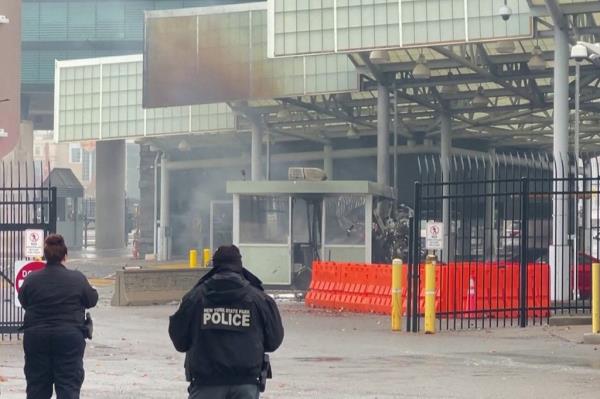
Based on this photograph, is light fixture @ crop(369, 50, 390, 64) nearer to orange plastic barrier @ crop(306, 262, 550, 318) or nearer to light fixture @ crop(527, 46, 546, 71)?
light fixture @ crop(527, 46, 546, 71)

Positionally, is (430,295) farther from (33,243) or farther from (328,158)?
(328,158)

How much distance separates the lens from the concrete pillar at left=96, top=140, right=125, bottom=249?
212ft

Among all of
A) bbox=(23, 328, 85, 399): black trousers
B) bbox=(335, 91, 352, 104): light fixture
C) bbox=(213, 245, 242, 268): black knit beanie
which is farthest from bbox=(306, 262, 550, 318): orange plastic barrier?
bbox=(335, 91, 352, 104): light fixture

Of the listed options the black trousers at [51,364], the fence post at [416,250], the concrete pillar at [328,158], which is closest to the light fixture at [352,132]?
the concrete pillar at [328,158]

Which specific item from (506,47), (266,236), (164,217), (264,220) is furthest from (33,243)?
(164,217)

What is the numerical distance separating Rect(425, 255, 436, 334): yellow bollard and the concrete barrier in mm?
8886

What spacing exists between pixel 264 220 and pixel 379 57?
664 centimetres

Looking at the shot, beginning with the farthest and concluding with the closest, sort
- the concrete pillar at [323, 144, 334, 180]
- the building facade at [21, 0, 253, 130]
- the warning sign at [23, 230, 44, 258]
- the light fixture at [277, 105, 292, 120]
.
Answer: the building facade at [21, 0, 253, 130] < the concrete pillar at [323, 144, 334, 180] < the light fixture at [277, 105, 292, 120] < the warning sign at [23, 230, 44, 258]

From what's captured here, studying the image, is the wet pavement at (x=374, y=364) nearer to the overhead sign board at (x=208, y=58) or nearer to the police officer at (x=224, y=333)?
the police officer at (x=224, y=333)

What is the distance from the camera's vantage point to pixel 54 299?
9836mm

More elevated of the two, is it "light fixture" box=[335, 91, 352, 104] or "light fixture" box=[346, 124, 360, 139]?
"light fixture" box=[335, 91, 352, 104]

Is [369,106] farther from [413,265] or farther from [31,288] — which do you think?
[31,288]

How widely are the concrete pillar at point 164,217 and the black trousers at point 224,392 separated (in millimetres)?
48732

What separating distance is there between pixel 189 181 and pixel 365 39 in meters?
27.6
